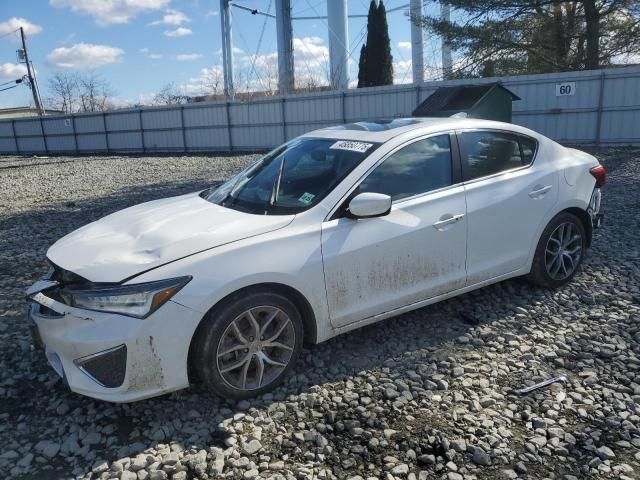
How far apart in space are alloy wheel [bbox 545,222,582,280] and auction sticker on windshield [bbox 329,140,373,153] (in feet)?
6.31

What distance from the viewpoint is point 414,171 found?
401 centimetres

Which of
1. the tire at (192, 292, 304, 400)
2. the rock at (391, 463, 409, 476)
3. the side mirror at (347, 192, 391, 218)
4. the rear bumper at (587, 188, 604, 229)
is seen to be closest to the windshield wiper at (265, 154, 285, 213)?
the side mirror at (347, 192, 391, 218)

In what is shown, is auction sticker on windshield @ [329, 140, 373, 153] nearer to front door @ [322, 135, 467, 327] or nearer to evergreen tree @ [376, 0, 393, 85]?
front door @ [322, 135, 467, 327]

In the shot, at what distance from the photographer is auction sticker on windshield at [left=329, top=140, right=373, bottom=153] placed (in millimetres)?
3955

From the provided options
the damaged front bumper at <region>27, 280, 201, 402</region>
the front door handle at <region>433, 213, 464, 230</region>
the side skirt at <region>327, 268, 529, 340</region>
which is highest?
the front door handle at <region>433, 213, 464, 230</region>

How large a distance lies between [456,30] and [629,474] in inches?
798

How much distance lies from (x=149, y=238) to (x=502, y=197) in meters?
2.66

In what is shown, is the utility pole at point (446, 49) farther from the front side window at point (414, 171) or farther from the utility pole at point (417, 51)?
the front side window at point (414, 171)

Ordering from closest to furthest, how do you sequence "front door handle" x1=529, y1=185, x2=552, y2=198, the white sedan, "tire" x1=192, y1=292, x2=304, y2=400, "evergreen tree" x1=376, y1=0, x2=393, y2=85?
the white sedan < "tire" x1=192, y1=292, x2=304, y2=400 < "front door handle" x1=529, y1=185, x2=552, y2=198 < "evergreen tree" x1=376, y1=0, x2=393, y2=85

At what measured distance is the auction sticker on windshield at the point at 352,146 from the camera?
13.0ft

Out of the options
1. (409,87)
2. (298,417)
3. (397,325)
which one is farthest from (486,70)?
(298,417)

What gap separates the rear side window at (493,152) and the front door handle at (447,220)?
0.37 m

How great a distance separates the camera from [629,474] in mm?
2646

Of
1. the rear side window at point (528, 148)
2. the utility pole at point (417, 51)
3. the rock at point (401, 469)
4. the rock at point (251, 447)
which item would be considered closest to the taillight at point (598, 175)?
the rear side window at point (528, 148)
